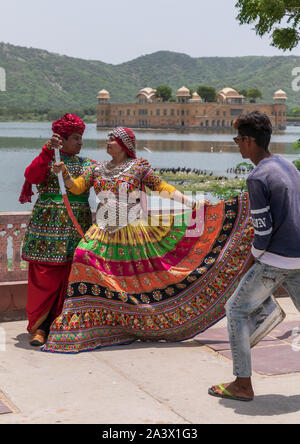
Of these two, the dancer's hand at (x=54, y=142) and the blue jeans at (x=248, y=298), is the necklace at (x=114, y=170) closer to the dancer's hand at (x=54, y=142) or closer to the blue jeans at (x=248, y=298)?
the dancer's hand at (x=54, y=142)

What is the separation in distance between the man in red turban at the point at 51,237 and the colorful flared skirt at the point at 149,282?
6.8 inches

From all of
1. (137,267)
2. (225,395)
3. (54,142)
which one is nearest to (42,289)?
(137,267)

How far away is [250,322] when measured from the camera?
343 centimetres

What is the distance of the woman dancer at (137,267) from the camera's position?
435 centimetres

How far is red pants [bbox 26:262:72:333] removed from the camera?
4535 millimetres

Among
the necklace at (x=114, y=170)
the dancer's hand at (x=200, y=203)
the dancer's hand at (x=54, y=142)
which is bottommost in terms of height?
the dancer's hand at (x=200, y=203)

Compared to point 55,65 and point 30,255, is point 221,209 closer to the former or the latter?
point 30,255

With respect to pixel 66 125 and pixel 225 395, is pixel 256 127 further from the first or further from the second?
pixel 66 125

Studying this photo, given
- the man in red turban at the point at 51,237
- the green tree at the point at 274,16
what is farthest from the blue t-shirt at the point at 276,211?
the green tree at the point at 274,16

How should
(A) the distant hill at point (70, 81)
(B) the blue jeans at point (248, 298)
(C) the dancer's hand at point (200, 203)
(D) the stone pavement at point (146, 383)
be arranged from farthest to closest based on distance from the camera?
(A) the distant hill at point (70, 81) → (C) the dancer's hand at point (200, 203) → (B) the blue jeans at point (248, 298) → (D) the stone pavement at point (146, 383)

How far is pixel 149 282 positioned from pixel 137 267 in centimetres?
13

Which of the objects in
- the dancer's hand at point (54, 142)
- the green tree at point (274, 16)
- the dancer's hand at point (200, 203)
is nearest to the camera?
the dancer's hand at point (54, 142)

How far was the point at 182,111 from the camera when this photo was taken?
130625mm
